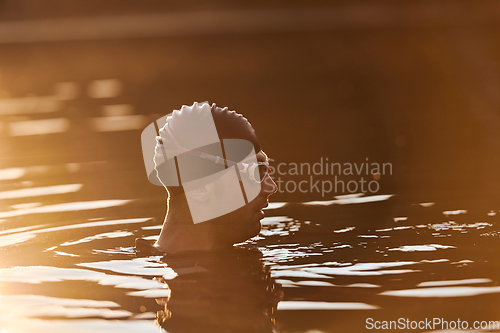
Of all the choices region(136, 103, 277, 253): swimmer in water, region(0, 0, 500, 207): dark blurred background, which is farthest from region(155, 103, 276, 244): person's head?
region(0, 0, 500, 207): dark blurred background

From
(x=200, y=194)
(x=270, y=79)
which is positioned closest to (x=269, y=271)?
(x=200, y=194)

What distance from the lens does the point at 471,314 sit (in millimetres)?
4156

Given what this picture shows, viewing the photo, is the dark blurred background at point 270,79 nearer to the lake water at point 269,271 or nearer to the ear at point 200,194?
the lake water at point 269,271

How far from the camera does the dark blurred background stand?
11.8 meters

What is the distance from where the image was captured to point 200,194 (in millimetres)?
5285

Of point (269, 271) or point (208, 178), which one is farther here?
point (208, 178)

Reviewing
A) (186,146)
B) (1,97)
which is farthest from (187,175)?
(1,97)

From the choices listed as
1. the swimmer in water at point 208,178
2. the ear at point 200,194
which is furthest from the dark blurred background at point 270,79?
the ear at point 200,194

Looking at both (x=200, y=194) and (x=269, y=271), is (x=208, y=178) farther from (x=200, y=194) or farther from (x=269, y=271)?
(x=269, y=271)

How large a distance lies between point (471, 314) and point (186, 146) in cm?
237

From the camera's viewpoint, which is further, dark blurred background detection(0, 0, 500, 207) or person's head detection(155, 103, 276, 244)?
dark blurred background detection(0, 0, 500, 207)

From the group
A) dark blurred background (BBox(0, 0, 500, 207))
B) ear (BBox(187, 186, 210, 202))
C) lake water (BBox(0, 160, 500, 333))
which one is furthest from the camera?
dark blurred background (BBox(0, 0, 500, 207))

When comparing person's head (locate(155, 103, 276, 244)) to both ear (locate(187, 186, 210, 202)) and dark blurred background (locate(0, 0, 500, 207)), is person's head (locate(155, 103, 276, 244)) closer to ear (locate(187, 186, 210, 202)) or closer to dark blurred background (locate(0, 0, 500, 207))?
ear (locate(187, 186, 210, 202))

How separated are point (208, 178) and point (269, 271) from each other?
842 mm
